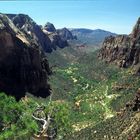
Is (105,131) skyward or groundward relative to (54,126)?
groundward

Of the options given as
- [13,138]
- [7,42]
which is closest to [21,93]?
[7,42]

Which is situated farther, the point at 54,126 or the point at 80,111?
the point at 80,111

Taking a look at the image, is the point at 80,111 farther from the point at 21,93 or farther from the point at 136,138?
the point at 136,138

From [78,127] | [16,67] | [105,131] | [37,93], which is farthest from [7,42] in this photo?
[105,131]

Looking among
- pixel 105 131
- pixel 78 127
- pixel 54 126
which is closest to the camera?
pixel 54 126

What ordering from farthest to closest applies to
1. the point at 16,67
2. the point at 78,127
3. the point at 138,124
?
the point at 16,67
the point at 78,127
the point at 138,124

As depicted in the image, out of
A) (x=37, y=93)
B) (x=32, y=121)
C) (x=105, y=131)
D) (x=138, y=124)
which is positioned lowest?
(x=37, y=93)

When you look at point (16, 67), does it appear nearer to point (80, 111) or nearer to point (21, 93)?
point (21, 93)
